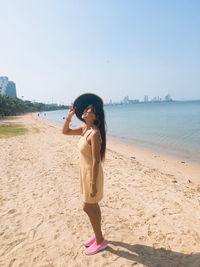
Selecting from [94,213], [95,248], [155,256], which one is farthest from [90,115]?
[155,256]

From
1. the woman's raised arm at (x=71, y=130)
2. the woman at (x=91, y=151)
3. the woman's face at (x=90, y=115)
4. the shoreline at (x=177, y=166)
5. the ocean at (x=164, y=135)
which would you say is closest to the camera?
the woman at (x=91, y=151)

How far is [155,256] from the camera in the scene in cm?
280

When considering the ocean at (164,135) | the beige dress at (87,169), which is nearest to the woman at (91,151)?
the beige dress at (87,169)

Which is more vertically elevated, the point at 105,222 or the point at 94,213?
the point at 94,213

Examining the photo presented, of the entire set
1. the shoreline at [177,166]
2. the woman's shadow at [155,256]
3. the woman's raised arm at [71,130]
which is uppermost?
the woman's raised arm at [71,130]

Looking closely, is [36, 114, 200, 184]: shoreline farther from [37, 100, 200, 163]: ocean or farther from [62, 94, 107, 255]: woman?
[62, 94, 107, 255]: woman

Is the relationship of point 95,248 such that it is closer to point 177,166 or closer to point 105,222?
point 105,222

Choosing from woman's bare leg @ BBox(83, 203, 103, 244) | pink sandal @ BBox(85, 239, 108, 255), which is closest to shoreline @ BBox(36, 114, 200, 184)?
pink sandal @ BBox(85, 239, 108, 255)

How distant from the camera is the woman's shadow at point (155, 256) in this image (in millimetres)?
2658

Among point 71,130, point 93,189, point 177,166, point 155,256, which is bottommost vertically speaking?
point 177,166

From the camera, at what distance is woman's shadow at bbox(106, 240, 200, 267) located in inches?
105

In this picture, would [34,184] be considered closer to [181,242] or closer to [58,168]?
[58,168]

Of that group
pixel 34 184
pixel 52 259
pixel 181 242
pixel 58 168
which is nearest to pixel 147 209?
pixel 181 242

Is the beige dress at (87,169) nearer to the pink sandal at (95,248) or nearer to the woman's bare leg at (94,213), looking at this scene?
the woman's bare leg at (94,213)
